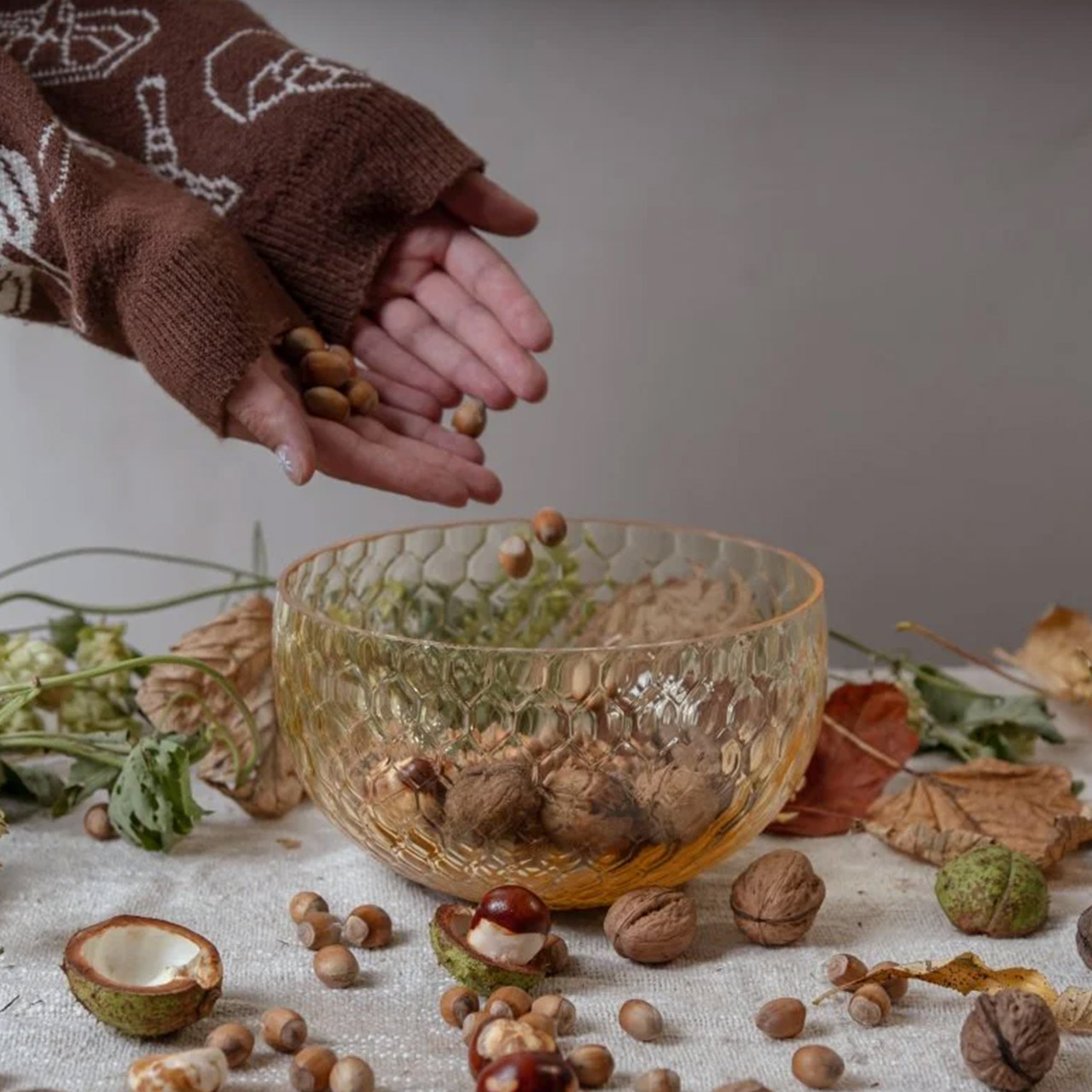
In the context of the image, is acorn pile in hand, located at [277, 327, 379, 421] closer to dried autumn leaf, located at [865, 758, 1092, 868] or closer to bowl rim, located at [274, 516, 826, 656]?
bowl rim, located at [274, 516, 826, 656]

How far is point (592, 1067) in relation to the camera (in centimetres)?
59

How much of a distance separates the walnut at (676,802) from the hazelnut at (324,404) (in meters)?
0.38

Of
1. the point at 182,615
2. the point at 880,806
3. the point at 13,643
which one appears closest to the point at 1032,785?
the point at 880,806

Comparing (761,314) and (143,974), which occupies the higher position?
(761,314)

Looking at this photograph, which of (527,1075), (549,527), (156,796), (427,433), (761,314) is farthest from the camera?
(761,314)

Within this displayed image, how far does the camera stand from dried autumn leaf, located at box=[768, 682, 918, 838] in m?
0.87

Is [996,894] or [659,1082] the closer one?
[659,1082]

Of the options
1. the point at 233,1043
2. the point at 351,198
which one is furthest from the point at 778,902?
the point at 351,198

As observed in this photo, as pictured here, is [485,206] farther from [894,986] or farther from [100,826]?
[894,986]

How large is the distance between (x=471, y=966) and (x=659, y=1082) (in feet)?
0.37

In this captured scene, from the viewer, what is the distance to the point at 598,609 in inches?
36.9

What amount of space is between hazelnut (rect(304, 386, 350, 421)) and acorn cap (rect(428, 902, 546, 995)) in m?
Answer: 0.38

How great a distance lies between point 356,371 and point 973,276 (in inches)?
33.2

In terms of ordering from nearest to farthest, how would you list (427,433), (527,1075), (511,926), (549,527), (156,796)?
(527,1075) < (511,926) < (156,796) < (549,527) < (427,433)
